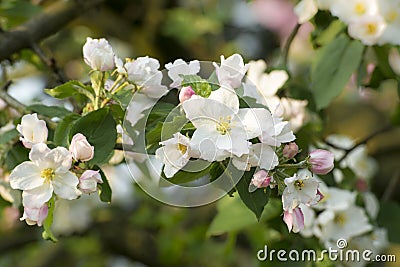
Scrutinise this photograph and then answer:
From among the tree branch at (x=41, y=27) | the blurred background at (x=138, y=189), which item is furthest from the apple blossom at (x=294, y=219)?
the blurred background at (x=138, y=189)

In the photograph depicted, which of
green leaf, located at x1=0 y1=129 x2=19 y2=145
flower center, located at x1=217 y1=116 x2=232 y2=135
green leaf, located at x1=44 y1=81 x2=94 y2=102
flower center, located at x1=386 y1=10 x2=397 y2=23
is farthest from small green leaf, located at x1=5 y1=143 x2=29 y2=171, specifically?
flower center, located at x1=386 y1=10 x2=397 y2=23

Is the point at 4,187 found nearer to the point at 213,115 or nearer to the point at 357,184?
the point at 213,115

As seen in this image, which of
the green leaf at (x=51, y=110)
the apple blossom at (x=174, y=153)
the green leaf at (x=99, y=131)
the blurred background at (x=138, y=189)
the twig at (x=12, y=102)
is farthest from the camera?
the blurred background at (x=138, y=189)

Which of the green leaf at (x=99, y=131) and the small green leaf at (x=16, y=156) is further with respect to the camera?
the small green leaf at (x=16, y=156)

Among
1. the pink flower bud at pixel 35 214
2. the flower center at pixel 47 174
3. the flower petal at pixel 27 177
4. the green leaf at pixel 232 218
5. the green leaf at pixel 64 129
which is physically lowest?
the green leaf at pixel 232 218

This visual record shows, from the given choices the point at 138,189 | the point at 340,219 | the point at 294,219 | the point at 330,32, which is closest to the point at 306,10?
the point at 330,32

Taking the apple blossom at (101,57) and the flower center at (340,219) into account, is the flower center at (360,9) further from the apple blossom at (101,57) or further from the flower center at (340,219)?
the apple blossom at (101,57)

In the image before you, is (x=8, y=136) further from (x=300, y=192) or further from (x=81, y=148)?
(x=300, y=192)
